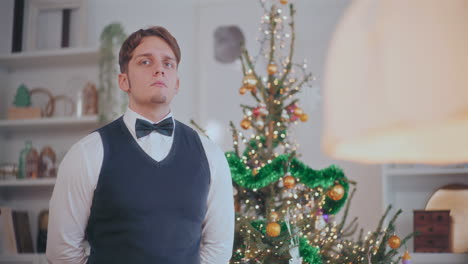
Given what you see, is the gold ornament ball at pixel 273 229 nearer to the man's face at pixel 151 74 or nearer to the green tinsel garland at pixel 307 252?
the green tinsel garland at pixel 307 252

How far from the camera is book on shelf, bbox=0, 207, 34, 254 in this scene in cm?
345

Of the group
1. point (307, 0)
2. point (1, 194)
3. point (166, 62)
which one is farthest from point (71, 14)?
point (166, 62)

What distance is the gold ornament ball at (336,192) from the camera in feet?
7.06

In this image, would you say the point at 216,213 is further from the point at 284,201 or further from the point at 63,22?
the point at 63,22

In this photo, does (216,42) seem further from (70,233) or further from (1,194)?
(70,233)

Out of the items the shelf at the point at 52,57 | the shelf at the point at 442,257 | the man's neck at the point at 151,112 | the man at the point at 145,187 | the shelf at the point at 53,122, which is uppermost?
the shelf at the point at 52,57

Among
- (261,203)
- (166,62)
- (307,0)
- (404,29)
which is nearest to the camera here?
(166,62)

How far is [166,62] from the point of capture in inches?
55.9

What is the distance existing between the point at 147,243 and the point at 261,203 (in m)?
1.08

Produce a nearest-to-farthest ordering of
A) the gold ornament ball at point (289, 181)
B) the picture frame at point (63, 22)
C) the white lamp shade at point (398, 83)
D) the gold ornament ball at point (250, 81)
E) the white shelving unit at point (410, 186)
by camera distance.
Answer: the gold ornament ball at point (289, 181), the gold ornament ball at point (250, 81), the white shelving unit at point (410, 186), the white lamp shade at point (398, 83), the picture frame at point (63, 22)

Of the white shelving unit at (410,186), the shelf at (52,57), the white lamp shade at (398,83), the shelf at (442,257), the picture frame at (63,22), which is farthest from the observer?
the picture frame at (63,22)

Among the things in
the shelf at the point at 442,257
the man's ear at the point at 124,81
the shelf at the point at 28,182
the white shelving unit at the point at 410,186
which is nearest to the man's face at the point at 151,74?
the man's ear at the point at 124,81

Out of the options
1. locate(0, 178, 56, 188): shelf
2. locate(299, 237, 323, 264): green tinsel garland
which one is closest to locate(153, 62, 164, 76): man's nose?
locate(299, 237, 323, 264): green tinsel garland

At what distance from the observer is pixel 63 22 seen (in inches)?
147
